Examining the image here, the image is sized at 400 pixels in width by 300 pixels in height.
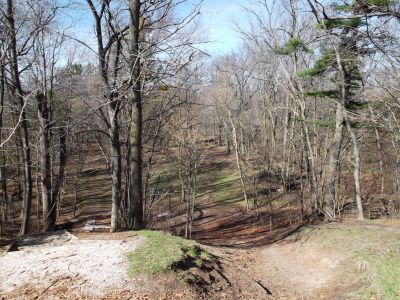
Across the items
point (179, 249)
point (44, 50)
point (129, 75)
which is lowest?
point (179, 249)

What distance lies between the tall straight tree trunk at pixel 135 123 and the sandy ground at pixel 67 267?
2.34m

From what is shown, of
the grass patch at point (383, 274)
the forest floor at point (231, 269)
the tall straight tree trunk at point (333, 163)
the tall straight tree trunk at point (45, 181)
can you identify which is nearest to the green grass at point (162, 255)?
the forest floor at point (231, 269)

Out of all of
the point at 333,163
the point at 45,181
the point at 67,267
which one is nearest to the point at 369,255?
the point at 67,267

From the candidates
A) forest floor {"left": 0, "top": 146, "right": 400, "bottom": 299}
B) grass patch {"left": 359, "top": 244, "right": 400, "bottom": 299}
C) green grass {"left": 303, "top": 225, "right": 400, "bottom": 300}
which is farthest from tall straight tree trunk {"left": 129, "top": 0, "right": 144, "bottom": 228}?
grass patch {"left": 359, "top": 244, "right": 400, "bottom": 299}

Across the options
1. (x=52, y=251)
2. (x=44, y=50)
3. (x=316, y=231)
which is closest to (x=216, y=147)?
(x=44, y=50)

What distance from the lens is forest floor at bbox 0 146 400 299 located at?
5.57 m

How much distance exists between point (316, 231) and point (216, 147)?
41711 mm

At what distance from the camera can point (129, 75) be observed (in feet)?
30.4

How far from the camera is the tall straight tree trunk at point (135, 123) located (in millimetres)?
9328

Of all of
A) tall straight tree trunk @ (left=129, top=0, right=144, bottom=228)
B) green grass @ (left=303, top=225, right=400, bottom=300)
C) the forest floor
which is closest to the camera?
the forest floor

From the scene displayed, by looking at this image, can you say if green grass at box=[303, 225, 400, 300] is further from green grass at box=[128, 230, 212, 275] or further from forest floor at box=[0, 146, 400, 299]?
green grass at box=[128, 230, 212, 275]

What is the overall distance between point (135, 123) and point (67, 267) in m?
4.39

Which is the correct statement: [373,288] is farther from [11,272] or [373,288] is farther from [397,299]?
[11,272]

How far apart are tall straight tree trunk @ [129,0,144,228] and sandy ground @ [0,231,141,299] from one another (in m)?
2.34
